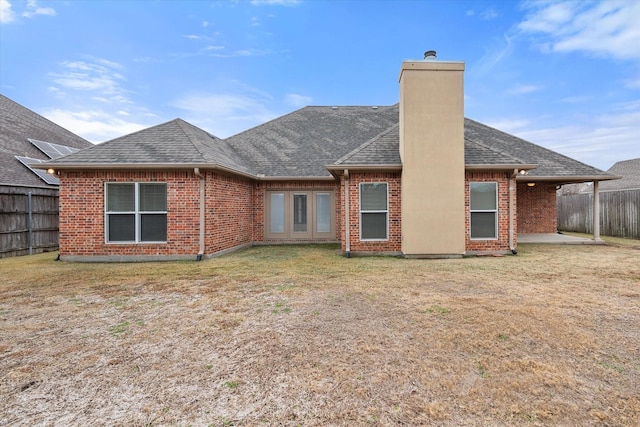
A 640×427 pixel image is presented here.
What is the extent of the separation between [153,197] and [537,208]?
15.3m

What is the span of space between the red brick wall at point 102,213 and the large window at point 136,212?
Answer: 0.15 meters

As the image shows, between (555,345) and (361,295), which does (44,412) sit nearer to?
(361,295)

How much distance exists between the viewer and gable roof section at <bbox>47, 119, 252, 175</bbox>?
346 inches

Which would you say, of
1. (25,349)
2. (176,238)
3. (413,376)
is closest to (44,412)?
(25,349)

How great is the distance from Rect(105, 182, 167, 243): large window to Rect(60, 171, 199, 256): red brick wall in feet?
0.49

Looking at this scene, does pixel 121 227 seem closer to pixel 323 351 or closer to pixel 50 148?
pixel 323 351

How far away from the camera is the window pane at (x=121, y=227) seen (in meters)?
9.13

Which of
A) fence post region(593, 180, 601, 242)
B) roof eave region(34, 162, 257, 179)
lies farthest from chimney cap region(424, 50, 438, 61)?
fence post region(593, 180, 601, 242)

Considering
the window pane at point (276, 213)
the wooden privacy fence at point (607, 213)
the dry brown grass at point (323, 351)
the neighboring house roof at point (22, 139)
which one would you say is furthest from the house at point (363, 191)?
the wooden privacy fence at point (607, 213)

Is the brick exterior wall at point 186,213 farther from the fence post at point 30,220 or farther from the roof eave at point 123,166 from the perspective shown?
the fence post at point 30,220

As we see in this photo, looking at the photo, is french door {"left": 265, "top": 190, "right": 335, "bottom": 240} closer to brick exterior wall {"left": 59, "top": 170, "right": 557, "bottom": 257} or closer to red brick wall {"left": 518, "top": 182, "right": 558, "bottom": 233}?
brick exterior wall {"left": 59, "top": 170, "right": 557, "bottom": 257}

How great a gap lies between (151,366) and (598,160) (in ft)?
117

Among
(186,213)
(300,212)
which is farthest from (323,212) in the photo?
(186,213)

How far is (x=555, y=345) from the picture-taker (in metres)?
3.40
